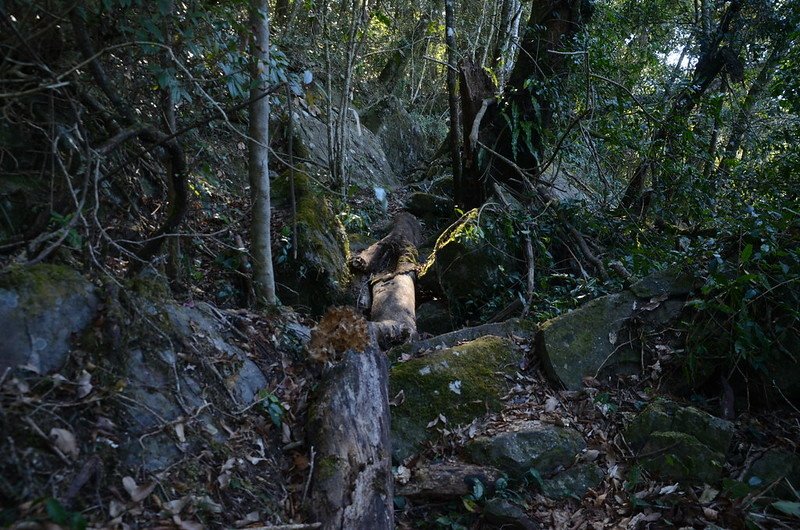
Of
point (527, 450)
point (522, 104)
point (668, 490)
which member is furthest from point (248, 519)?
point (522, 104)

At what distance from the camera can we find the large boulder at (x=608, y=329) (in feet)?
16.4

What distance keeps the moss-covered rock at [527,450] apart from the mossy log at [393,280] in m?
1.77

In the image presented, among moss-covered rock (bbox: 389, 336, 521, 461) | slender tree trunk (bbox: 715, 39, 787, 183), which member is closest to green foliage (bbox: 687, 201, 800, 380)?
moss-covered rock (bbox: 389, 336, 521, 461)

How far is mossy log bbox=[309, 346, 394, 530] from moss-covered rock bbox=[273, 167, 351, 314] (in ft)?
7.89

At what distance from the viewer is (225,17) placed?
4.39 metres

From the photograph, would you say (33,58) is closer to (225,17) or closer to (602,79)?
(225,17)

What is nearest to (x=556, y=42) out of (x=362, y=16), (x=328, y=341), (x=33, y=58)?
(x=362, y=16)

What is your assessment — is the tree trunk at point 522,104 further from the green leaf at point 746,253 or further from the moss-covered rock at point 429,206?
the green leaf at point 746,253

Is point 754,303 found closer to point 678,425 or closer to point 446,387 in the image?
point 678,425

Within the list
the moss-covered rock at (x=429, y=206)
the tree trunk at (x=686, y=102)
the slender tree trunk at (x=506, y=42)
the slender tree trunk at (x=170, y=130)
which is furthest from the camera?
the slender tree trunk at (x=506, y=42)

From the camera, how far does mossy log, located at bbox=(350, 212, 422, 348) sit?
20.1 ft

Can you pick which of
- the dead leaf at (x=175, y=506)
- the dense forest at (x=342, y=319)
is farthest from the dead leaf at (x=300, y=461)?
the dead leaf at (x=175, y=506)

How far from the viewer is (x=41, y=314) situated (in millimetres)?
2746

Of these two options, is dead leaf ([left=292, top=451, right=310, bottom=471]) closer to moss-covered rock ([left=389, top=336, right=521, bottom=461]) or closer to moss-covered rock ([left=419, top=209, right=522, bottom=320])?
moss-covered rock ([left=389, top=336, right=521, bottom=461])
